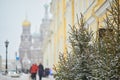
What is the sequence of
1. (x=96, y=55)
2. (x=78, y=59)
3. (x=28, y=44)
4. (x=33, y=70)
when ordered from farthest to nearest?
(x=28, y=44) < (x=33, y=70) < (x=78, y=59) < (x=96, y=55)

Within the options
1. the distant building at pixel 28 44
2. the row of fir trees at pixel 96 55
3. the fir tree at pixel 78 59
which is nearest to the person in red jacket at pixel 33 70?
the row of fir trees at pixel 96 55

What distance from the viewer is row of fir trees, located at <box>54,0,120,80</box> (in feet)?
34.0

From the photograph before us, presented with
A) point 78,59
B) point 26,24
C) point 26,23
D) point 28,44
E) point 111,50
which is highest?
point 26,23

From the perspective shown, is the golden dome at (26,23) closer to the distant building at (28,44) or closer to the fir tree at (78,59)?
the distant building at (28,44)

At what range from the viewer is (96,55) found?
12.0 metres

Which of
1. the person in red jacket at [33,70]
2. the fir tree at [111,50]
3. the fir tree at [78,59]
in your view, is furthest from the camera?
the person in red jacket at [33,70]

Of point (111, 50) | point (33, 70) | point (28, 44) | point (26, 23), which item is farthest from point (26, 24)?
point (111, 50)

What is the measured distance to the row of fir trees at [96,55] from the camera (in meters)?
10.4

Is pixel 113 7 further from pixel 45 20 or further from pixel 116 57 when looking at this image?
pixel 45 20

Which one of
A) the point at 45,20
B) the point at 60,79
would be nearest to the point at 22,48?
the point at 45,20

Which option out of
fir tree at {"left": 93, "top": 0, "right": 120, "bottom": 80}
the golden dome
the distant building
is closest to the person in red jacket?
fir tree at {"left": 93, "top": 0, "right": 120, "bottom": 80}

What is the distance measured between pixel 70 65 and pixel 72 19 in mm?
18993

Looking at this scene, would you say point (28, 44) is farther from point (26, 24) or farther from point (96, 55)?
point (96, 55)

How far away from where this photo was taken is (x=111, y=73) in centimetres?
1031
